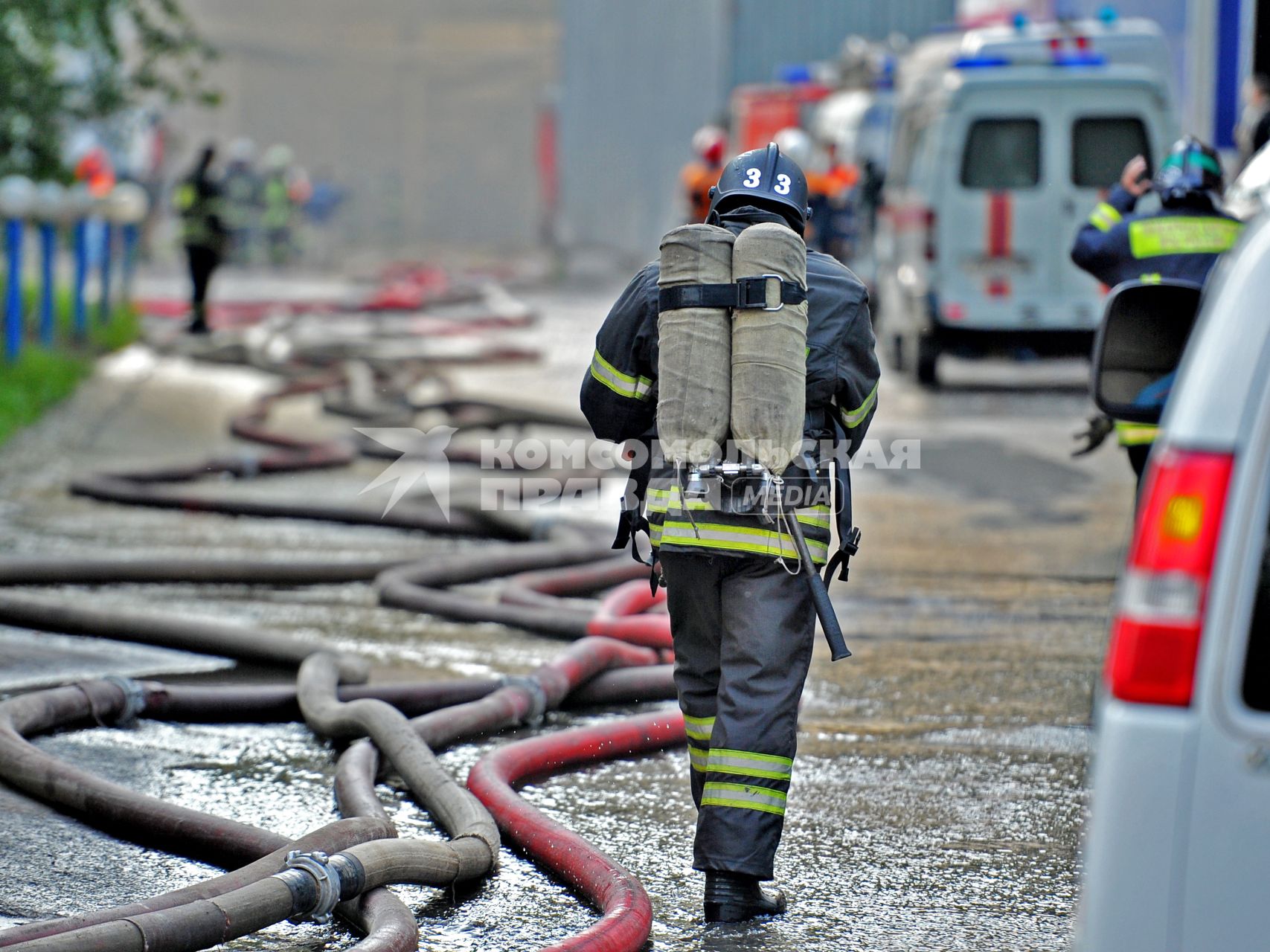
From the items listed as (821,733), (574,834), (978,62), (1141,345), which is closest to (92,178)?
(978,62)

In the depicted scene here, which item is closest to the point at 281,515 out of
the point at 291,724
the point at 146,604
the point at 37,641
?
the point at 146,604

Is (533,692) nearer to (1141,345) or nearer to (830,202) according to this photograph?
(1141,345)

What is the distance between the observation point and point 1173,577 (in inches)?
96.3

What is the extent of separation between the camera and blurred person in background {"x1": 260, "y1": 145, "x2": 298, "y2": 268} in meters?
29.9

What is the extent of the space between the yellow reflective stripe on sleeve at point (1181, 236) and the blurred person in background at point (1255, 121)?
11.0 ft

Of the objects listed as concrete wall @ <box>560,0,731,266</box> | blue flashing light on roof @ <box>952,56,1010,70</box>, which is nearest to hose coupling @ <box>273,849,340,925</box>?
blue flashing light on roof @ <box>952,56,1010,70</box>

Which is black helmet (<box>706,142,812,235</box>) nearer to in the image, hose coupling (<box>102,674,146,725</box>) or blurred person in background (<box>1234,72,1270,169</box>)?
hose coupling (<box>102,674,146,725</box>)

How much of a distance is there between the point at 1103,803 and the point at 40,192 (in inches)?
548

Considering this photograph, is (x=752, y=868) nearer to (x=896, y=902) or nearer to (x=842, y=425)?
(x=896, y=902)

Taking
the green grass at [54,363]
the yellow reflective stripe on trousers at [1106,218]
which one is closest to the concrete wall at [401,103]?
the green grass at [54,363]

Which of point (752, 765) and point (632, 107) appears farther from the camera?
point (632, 107)

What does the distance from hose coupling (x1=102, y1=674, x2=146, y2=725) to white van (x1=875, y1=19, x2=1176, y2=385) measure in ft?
29.5

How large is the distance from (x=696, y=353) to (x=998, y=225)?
10.1 metres

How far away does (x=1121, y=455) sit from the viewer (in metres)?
11.3
